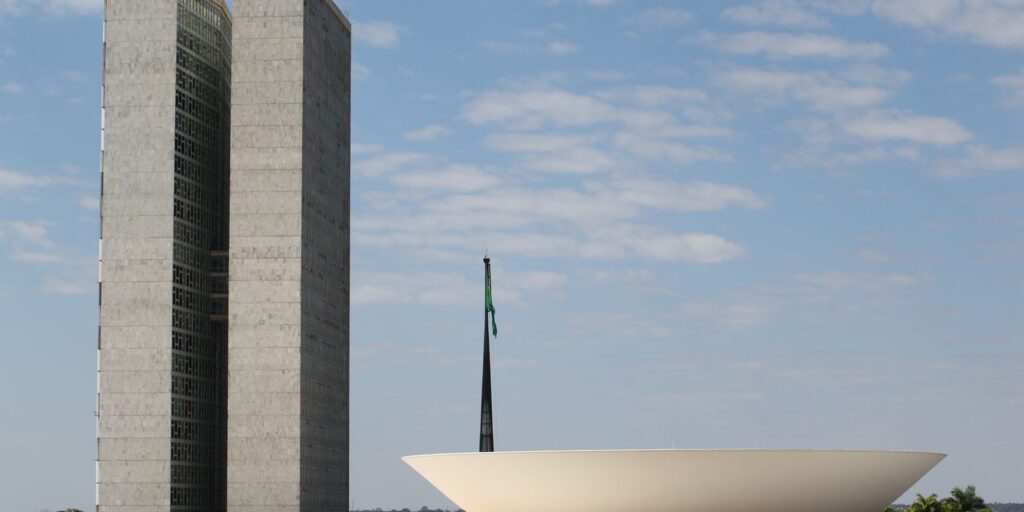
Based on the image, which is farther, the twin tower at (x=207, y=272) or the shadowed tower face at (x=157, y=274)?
the twin tower at (x=207, y=272)

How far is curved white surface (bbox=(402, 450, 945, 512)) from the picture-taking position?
76875mm

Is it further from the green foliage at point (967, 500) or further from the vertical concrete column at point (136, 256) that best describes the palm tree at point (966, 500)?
the vertical concrete column at point (136, 256)

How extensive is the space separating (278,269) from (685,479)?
47.6 metres

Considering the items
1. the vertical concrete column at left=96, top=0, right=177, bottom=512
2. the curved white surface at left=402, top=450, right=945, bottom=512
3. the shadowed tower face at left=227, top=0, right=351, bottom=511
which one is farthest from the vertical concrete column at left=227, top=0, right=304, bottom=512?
the curved white surface at left=402, top=450, right=945, bottom=512

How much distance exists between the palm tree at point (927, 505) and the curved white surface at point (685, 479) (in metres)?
41.6

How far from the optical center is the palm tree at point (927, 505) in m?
121

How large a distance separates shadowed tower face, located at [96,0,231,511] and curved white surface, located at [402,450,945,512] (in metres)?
39.9

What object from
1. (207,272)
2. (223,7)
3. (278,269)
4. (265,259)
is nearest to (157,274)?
(207,272)

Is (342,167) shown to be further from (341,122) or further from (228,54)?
(228,54)

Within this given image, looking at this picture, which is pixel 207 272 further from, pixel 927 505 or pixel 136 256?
pixel 927 505

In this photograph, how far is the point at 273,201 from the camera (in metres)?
117

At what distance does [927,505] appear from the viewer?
121 metres

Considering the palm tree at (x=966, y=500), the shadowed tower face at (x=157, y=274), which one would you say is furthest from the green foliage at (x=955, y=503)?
the shadowed tower face at (x=157, y=274)

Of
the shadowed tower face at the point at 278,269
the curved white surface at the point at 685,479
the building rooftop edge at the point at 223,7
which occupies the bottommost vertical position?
the curved white surface at the point at 685,479
